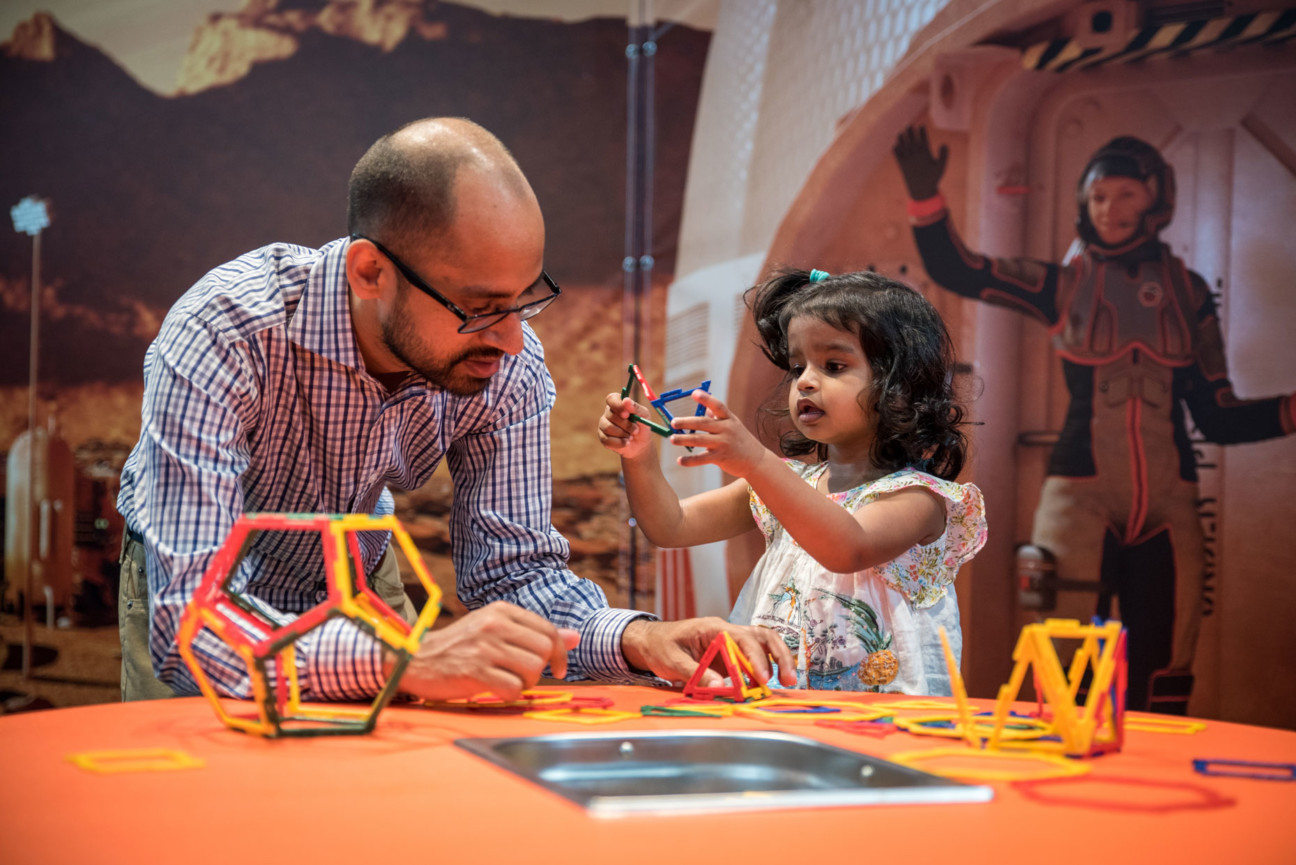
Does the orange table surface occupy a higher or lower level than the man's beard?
lower

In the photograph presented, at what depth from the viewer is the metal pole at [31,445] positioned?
371 centimetres

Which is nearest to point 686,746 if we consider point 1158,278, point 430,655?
point 430,655

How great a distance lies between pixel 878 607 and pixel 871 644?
7 cm

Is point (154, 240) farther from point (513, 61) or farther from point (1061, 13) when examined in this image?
point (1061, 13)

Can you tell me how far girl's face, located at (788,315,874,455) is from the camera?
6.75ft

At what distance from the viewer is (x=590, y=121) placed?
3.88 meters

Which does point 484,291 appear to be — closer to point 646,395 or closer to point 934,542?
point 646,395

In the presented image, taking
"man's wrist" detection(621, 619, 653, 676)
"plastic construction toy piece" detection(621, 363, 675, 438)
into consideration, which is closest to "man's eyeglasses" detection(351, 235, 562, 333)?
"plastic construction toy piece" detection(621, 363, 675, 438)

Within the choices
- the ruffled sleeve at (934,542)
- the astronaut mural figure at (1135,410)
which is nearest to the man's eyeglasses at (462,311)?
the ruffled sleeve at (934,542)

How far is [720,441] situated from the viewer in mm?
1715

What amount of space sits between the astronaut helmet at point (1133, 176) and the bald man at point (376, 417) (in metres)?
1.90

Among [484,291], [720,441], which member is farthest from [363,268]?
[720,441]

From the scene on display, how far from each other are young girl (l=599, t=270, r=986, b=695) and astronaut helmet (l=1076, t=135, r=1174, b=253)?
1.13m

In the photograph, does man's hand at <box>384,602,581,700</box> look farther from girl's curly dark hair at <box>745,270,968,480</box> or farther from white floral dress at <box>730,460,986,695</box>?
girl's curly dark hair at <box>745,270,968,480</box>
